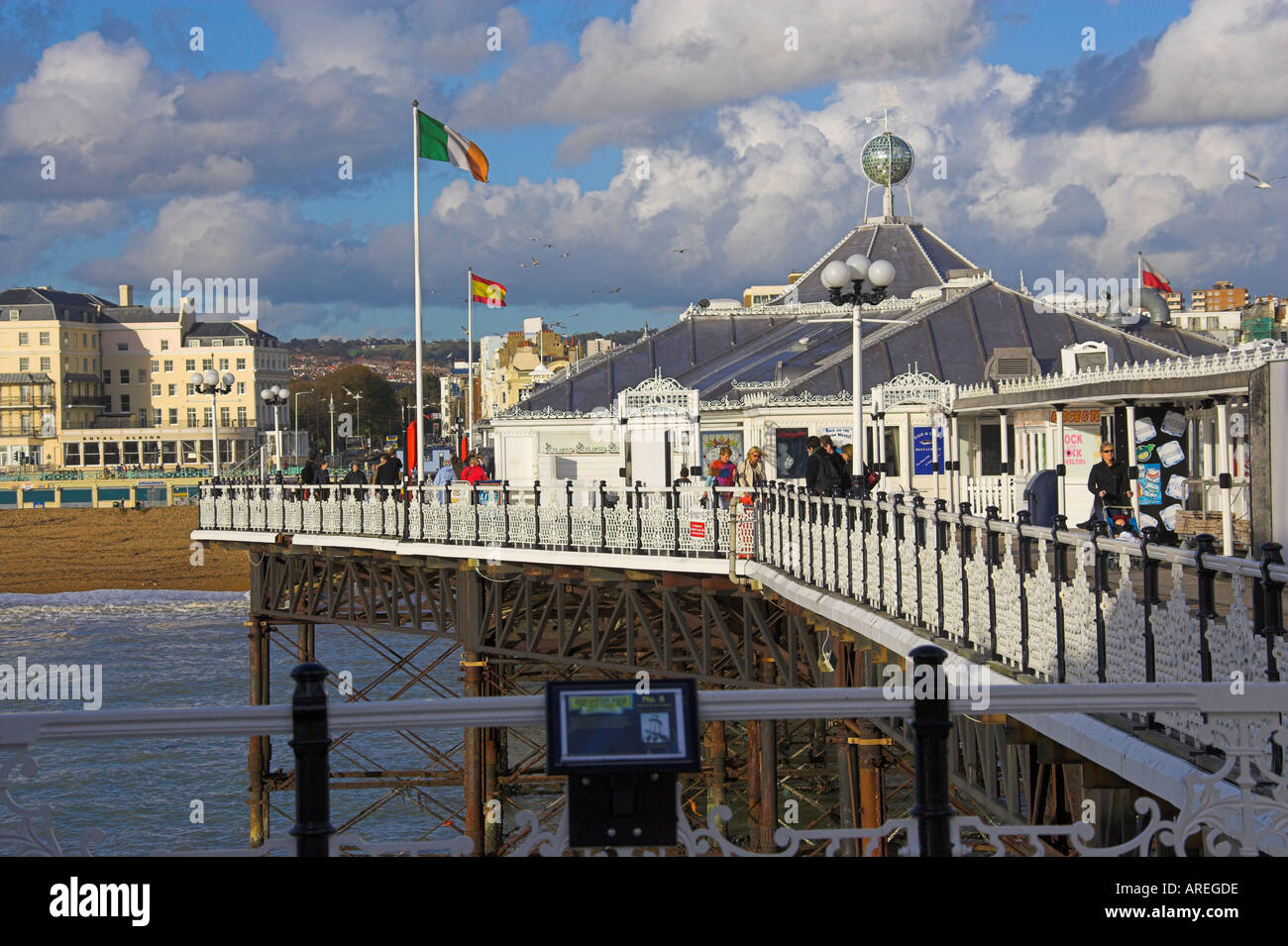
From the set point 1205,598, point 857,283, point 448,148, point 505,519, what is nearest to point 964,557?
point 1205,598

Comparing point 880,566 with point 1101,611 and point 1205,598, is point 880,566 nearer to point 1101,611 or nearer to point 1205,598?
point 1101,611

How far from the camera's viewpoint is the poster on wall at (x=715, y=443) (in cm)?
3172

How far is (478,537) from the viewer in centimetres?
2480

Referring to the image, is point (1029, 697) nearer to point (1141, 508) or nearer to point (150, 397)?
point (1141, 508)

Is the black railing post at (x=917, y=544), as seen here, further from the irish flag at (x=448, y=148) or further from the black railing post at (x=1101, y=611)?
the irish flag at (x=448, y=148)

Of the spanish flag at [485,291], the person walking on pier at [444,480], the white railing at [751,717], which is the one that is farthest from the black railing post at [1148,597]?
the spanish flag at [485,291]

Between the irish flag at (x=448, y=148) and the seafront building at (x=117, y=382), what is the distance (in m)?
80.6

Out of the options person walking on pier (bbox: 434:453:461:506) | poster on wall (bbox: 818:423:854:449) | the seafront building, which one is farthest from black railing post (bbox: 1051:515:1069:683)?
the seafront building

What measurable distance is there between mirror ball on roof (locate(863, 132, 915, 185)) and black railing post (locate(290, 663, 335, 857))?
48017mm

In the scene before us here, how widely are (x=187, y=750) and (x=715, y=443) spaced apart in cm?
1562

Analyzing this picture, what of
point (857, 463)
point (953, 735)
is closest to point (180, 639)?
point (857, 463)

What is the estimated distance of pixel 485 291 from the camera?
4531 centimetres

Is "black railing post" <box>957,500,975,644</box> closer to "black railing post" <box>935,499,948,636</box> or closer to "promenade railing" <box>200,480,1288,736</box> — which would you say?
"promenade railing" <box>200,480,1288,736</box>
